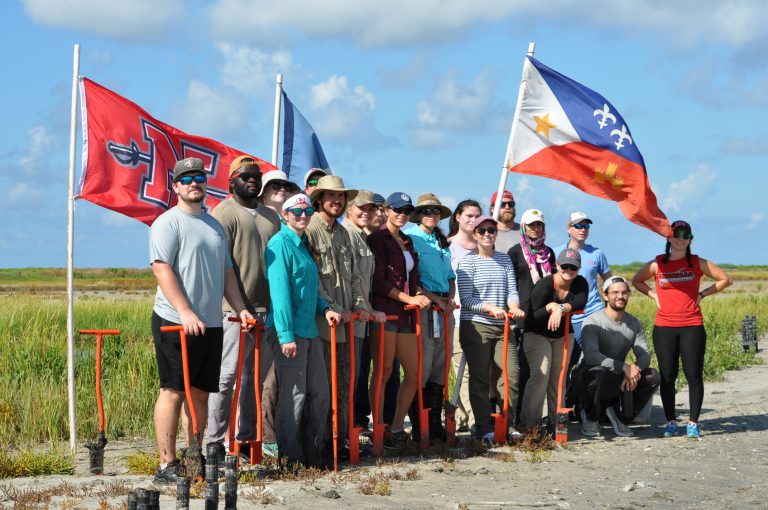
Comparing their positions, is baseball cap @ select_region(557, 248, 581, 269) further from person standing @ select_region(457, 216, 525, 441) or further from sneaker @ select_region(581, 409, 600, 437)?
sneaker @ select_region(581, 409, 600, 437)

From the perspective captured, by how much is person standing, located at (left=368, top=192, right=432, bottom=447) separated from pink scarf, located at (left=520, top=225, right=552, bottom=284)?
1311 mm

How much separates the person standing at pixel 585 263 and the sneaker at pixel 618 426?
626 mm

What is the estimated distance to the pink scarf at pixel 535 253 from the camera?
9.89 m

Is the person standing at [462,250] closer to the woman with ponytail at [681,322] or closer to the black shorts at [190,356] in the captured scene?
the woman with ponytail at [681,322]

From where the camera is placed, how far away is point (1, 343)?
14.4 meters

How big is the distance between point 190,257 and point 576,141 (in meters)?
5.69

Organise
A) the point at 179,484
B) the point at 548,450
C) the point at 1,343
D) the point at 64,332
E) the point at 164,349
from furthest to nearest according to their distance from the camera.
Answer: the point at 64,332 < the point at 1,343 < the point at 548,450 < the point at 164,349 < the point at 179,484

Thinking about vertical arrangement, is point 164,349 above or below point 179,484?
above

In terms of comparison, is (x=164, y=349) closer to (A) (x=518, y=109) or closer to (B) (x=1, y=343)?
(A) (x=518, y=109)

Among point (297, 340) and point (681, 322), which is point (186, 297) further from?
point (681, 322)

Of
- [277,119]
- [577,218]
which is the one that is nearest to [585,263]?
[577,218]

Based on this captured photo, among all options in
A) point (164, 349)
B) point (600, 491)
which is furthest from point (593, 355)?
point (164, 349)

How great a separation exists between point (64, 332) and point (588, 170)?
28.8ft

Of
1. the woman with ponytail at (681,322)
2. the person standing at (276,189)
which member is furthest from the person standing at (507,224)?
the person standing at (276,189)
